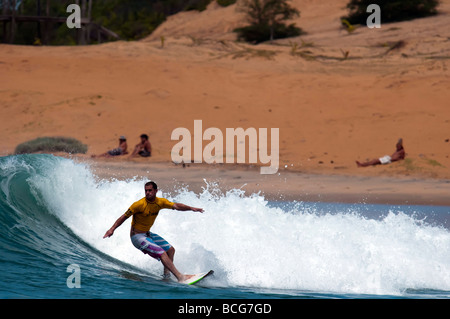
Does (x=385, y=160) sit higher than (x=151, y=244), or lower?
higher

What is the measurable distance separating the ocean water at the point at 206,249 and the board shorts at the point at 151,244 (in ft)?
0.91

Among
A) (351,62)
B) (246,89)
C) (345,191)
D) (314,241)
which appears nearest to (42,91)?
(246,89)

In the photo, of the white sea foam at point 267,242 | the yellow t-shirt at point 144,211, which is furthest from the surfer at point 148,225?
the white sea foam at point 267,242

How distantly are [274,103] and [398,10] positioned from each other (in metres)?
11.2

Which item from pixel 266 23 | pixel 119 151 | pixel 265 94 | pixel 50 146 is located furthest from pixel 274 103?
pixel 266 23

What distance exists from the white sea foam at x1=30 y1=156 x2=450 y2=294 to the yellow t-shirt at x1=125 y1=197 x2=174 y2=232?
0.69 meters

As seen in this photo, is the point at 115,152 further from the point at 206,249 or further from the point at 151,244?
the point at 151,244

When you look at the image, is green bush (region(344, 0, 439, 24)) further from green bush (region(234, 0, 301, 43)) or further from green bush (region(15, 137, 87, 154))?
green bush (region(15, 137, 87, 154))

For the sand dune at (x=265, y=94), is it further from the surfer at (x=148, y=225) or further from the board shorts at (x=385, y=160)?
the surfer at (x=148, y=225)

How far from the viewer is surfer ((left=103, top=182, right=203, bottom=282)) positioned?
7211 millimetres

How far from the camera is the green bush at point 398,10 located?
29406mm

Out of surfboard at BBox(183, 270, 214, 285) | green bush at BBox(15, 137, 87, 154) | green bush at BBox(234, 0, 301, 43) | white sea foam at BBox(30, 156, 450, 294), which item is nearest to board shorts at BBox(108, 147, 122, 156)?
green bush at BBox(15, 137, 87, 154)

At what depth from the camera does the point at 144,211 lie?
725 cm
